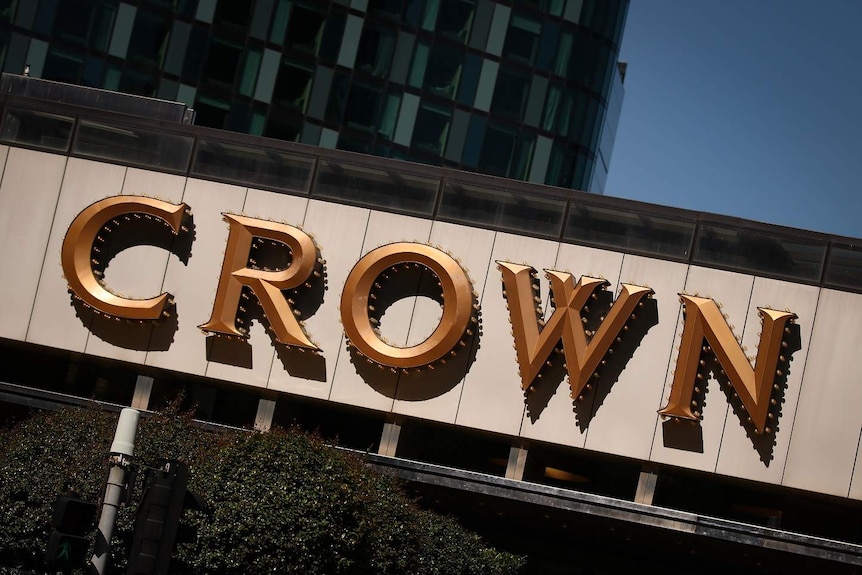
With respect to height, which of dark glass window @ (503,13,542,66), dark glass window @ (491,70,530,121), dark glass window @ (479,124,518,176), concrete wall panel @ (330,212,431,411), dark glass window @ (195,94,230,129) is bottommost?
concrete wall panel @ (330,212,431,411)

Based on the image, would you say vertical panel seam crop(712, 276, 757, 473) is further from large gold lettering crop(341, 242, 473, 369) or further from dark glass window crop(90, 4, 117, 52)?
dark glass window crop(90, 4, 117, 52)

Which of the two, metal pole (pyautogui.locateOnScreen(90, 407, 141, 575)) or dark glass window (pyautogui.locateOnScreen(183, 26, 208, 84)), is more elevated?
dark glass window (pyautogui.locateOnScreen(183, 26, 208, 84))

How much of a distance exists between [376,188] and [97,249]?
23.0 feet

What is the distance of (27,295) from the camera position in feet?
106

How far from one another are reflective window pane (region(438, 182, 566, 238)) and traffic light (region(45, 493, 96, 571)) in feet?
60.4

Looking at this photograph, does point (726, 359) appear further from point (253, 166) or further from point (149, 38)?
point (149, 38)

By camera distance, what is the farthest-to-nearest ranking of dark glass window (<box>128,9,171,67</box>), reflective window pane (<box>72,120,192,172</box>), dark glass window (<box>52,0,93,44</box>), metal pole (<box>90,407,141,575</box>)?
dark glass window (<box>128,9,171,67</box>) → dark glass window (<box>52,0,93,44</box>) → reflective window pane (<box>72,120,192,172</box>) → metal pole (<box>90,407,141,575</box>)

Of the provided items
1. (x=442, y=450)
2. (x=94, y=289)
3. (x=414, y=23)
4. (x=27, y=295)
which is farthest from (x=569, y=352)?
(x=414, y=23)

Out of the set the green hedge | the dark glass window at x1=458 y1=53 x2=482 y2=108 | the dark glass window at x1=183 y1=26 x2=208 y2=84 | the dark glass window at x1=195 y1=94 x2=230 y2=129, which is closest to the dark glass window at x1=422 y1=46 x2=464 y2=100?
the dark glass window at x1=458 y1=53 x2=482 y2=108

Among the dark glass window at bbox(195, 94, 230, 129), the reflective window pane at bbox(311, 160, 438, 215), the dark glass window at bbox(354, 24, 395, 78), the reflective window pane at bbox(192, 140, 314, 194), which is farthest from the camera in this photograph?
the dark glass window at bbox(354, 24, 395, 78)

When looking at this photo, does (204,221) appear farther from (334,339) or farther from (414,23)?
(414,23)

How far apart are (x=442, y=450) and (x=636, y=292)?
6.13 metres

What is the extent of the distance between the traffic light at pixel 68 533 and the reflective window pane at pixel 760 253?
19.3 m

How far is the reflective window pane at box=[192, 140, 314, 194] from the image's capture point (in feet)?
105
